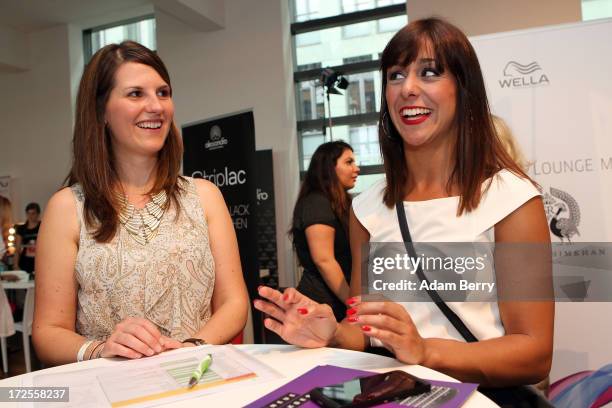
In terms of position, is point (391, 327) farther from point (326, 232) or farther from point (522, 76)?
point (326, 232)

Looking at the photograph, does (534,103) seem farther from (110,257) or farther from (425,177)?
(110,257)

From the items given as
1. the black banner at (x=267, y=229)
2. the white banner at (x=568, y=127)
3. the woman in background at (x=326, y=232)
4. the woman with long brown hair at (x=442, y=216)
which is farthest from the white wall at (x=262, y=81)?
the woman with long brown hair at (x=442, y=216)

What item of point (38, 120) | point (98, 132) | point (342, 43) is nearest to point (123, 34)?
point (38, 120)

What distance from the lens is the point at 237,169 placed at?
142 inches

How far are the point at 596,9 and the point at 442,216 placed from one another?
18.8ft

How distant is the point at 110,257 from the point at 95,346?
0.33m

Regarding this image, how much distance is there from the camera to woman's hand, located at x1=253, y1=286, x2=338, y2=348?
4.09ft

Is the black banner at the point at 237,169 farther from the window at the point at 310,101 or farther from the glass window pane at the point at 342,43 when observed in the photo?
the glass window pane at the point at 342,43

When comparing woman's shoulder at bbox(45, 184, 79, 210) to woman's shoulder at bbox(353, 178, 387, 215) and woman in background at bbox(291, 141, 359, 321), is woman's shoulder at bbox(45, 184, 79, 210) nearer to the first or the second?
woman's shoulder at bbox(353, 178, 387, 215)

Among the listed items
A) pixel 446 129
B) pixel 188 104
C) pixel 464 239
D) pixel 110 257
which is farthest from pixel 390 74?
pixel 188 104

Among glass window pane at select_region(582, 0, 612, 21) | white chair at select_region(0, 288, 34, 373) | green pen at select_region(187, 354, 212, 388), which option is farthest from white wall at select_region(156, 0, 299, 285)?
green pen at select_region(187, 354, 212, 388)

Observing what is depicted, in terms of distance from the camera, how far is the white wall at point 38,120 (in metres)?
8.38

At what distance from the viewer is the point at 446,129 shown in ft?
4.87

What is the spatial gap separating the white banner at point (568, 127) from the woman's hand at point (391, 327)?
1712 millimetres
